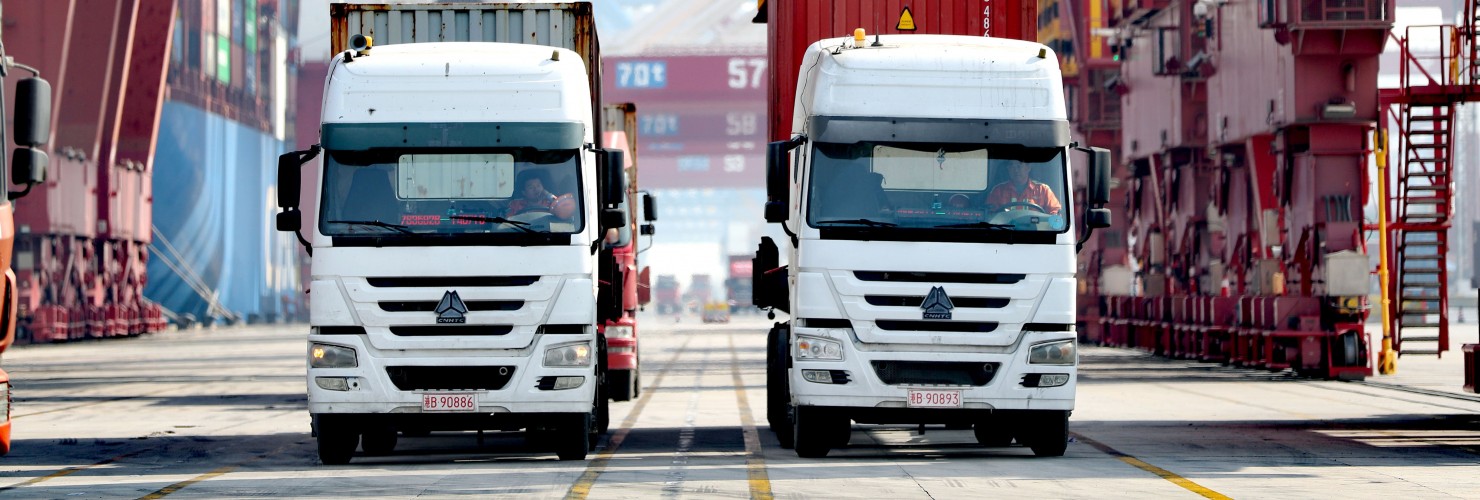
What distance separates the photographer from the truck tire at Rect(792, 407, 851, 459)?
51.0 feet

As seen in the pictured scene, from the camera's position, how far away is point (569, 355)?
14609 millimetres

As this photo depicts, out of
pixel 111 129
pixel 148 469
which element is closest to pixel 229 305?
pixel 111 129

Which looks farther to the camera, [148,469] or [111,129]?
[111,129]

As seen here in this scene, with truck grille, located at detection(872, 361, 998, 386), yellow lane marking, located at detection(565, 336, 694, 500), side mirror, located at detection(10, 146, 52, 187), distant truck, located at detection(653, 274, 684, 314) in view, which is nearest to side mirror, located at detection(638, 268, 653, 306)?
yellow lane marking, located at detection(565, 336, 694, 500)

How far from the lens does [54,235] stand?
187ft

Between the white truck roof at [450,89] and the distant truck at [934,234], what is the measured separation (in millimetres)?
1669

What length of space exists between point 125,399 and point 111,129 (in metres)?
32.0

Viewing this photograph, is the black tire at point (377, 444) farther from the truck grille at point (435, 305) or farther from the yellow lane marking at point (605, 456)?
the truck grille at point (435, 305)

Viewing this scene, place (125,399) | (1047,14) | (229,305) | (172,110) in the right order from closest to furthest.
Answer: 1. (125,399)
2. (1047,14)
3. (172,110)
4. (229,305)

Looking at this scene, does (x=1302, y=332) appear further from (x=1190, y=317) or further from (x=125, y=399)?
(x=125, y=399)

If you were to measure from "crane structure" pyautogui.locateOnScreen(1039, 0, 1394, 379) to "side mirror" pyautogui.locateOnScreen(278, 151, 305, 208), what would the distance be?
69.8 feet

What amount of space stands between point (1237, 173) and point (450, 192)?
1089 inches

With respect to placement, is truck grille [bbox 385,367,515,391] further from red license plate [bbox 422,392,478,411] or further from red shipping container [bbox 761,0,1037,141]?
red shipping container [bbox 761,0,1037,141]

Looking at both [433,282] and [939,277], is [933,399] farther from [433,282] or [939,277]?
[433,282]
